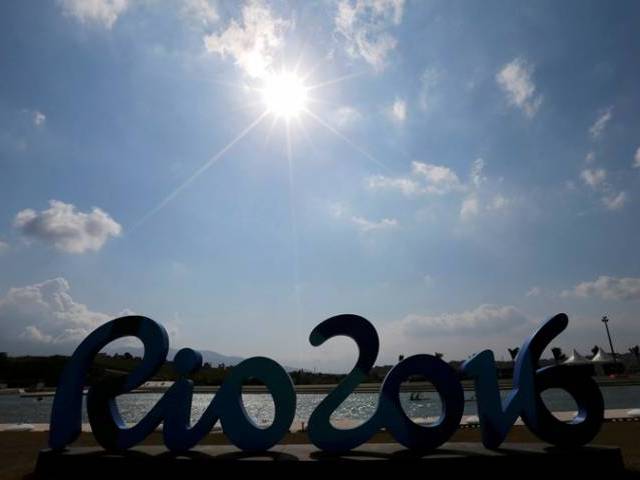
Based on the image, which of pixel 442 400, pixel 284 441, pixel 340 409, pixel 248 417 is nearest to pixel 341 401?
pixel 248 417

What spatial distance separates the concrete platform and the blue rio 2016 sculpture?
379 mm

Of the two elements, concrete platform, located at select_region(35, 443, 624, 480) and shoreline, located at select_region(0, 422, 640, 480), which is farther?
shoreline, located at select_region(0, 422, 640, 480)

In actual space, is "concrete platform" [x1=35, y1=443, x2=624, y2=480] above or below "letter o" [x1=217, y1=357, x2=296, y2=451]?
below

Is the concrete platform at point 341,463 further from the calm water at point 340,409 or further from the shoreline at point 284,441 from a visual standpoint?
the calm water at point 340,409

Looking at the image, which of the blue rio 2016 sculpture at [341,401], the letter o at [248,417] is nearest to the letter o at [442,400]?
the blue rio 2016 sculpture at [341,401]

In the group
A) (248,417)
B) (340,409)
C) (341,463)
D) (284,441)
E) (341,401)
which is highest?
(341,401)

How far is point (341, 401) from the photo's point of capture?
34.8 feet

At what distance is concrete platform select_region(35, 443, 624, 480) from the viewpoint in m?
9.59

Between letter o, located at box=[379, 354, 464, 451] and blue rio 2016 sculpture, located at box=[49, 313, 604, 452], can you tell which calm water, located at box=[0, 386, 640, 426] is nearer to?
blue rio 2016 sculpture, located at box=[49, 313, 604, 452]

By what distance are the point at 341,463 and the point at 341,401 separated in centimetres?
136

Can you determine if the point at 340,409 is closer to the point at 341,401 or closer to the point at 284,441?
the point at 284,441

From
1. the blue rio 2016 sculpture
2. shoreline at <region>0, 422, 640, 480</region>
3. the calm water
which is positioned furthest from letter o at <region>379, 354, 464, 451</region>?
Answer: the calm water

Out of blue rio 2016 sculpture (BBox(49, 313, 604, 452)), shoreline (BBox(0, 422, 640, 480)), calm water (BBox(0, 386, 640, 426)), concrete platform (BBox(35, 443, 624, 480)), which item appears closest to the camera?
concrete platform (BBox(35, 443, 624, 480))

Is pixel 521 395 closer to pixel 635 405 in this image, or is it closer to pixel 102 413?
pixel 102 413
